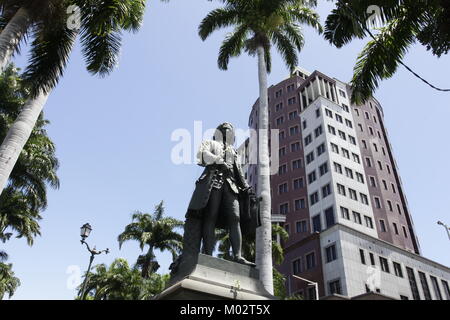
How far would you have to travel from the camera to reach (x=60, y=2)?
9.61 m

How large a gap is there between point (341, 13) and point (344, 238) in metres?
28.3

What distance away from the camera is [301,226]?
135 feet

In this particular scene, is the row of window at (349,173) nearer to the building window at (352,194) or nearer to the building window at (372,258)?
the building window at (352,194)

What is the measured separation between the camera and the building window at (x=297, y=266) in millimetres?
37344

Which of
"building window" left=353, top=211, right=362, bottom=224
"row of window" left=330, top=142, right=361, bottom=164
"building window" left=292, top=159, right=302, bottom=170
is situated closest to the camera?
"building window" left=353, top=211, right=362, bottom=224

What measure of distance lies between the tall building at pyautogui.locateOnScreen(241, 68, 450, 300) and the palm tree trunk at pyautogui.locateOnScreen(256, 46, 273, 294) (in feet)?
64.8

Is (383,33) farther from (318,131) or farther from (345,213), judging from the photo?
(318,131)

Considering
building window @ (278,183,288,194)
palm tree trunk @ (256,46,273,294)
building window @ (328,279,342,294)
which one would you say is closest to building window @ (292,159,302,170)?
building window @ (278,183,288,194)

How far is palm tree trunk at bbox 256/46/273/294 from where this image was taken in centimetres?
1071

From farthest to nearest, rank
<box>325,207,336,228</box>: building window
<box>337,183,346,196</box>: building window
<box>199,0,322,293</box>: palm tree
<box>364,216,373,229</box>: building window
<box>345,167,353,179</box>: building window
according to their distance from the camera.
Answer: <box>345,167,353,179</box>: building window < <box>337,183,346,196</box>: building window < <box>364,216,373,229</box>: building window < <box>325,207,336,228</box>: building window < <box>199,0,322,293</box>: palm tree

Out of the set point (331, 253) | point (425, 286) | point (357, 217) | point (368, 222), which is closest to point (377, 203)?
point (368, 222)

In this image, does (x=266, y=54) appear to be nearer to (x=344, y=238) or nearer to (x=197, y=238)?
(x=197, y=238)

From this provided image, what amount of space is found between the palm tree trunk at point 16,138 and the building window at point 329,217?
33.8 metres

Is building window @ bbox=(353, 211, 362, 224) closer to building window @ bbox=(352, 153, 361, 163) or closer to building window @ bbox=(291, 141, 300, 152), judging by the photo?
building window @ bbox=(352, 153, 361, 163)
